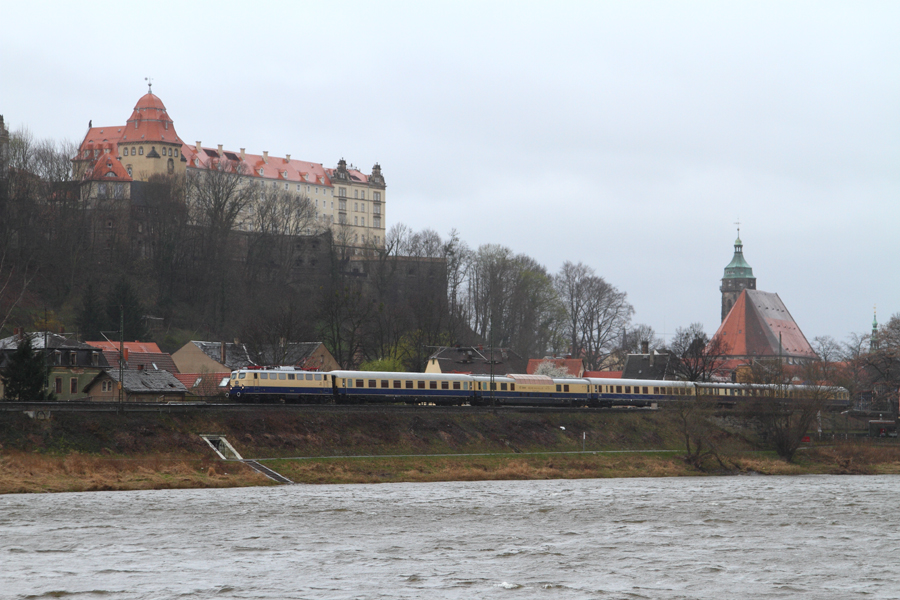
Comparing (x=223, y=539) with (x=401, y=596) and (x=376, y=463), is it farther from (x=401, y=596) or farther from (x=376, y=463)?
(x=376, y=463)

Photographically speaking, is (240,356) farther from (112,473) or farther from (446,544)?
(446,544)

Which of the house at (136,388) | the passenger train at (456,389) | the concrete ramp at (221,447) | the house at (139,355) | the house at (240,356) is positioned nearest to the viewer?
the concrete ramp at (221,447)

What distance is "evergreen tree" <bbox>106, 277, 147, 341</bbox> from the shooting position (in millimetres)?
100750

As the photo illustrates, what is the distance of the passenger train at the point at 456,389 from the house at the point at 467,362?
18.2m

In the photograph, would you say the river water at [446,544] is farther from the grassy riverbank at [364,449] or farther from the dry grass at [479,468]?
the dry grass at [479,468]

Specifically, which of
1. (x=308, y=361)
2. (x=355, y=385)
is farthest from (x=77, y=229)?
(x=355, y=385)

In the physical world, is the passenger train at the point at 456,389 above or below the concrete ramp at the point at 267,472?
above

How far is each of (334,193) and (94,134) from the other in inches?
1560

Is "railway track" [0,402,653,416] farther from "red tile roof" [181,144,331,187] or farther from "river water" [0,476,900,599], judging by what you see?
"red tile roof" [181,144,331,187]

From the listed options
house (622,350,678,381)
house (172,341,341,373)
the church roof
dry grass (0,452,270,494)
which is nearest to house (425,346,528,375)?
house (172,341,341,373)

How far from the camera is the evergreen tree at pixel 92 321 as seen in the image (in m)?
99.6

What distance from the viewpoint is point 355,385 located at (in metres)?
69.8

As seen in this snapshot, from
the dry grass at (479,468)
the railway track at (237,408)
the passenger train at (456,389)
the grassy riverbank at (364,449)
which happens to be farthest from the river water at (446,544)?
the passenger train at (456,389)

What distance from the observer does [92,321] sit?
10006 cm
